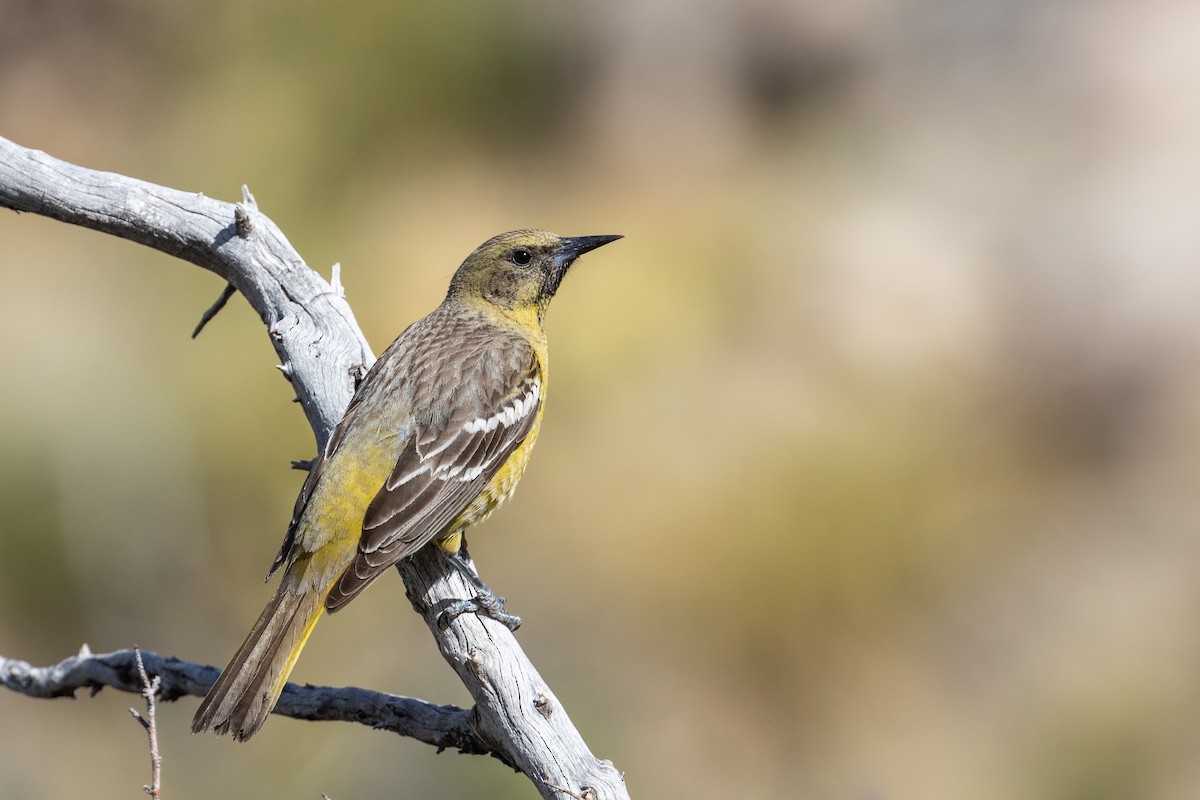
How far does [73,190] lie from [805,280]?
976cm

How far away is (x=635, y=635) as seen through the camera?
1108 centimetres

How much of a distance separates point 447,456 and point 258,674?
1328 millimetres

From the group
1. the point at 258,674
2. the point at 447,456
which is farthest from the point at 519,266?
the point at 258,674

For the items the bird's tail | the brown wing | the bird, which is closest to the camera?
the bird's tail

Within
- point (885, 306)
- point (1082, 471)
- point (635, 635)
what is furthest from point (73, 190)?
point (1082, 471)

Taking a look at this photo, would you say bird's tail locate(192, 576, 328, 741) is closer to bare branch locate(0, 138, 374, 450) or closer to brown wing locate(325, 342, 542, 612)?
brown wing locate(325, 342, 542, 612)

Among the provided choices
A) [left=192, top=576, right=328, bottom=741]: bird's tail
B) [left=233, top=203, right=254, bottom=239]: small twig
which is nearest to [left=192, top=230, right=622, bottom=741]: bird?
[left=192, top=576, right=328, bottom=741]: bird's tail

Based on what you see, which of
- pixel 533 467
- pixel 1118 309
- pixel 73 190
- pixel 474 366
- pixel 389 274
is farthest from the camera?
pixel 1118 309

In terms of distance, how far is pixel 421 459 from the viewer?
544 centimetres

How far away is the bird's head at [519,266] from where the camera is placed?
6.54m

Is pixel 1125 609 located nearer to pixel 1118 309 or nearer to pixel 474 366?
pixel 1118 309

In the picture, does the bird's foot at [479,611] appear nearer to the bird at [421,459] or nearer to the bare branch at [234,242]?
the bird at [421,459]

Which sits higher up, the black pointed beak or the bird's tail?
the black pointed beak

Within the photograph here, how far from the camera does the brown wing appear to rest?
5031mm
